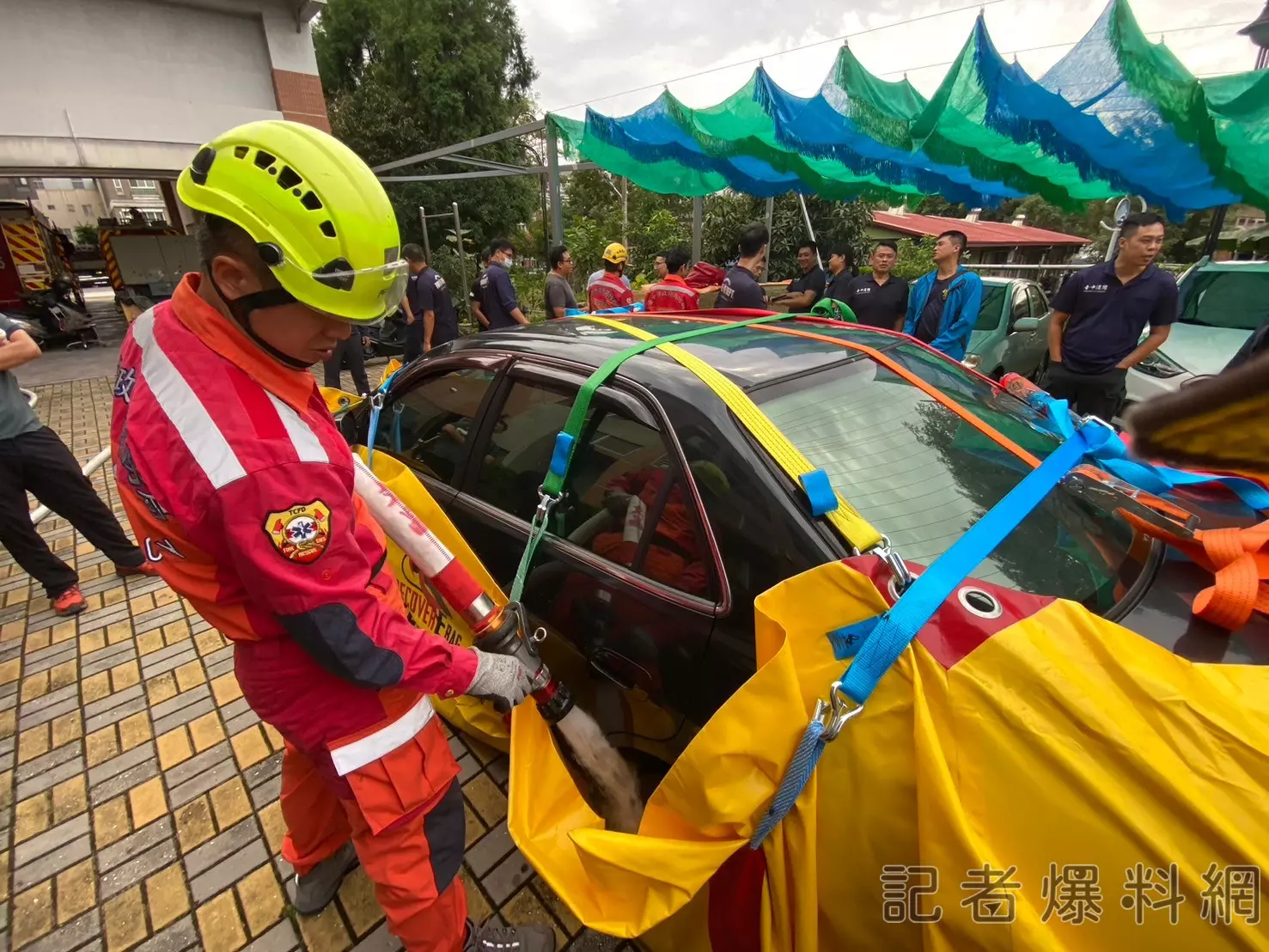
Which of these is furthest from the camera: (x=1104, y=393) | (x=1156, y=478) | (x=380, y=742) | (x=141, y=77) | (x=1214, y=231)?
(x=141, y=77)

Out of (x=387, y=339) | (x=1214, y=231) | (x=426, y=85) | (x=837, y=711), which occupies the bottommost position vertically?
(x=387, y=339)

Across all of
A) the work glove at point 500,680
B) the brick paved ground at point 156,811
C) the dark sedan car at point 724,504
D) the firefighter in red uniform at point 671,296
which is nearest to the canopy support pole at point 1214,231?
the firefighter in red uniform at point 671,296

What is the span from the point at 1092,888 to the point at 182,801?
2713 millimetres

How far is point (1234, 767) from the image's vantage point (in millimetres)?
897

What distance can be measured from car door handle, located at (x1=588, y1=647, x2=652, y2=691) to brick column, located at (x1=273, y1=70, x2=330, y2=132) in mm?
11143

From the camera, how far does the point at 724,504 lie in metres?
1.45

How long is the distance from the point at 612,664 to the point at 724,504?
1.93 ft

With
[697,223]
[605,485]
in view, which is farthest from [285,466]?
[697,223]

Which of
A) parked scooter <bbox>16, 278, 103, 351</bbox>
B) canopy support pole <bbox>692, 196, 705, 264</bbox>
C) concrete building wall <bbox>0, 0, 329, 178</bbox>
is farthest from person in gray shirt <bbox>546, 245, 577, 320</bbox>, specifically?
parked scooter <bbox>16, 278, 103, 351</bbox>

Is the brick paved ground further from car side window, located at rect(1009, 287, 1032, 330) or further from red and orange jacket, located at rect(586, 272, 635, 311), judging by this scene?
car side window, located at rect(1009, 287, 1032, 330)

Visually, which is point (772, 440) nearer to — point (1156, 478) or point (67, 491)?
point (1156, 478)

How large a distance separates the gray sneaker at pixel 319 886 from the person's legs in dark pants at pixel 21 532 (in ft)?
8.43

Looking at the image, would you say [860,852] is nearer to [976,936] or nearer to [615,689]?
[976,936]

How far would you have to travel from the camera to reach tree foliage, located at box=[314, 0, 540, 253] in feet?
54.7
